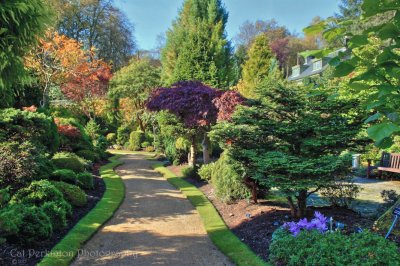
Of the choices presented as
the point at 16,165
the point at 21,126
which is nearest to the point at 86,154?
the point at 21,126

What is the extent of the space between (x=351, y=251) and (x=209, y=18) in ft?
54.6

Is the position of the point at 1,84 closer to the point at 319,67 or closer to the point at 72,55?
the point at 72,55

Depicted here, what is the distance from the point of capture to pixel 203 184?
11742 mm

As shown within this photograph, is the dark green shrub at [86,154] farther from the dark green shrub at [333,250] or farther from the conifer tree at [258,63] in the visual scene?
the dark green shrub at [333,250]

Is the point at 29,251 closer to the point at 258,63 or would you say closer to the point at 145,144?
the point at 258,63

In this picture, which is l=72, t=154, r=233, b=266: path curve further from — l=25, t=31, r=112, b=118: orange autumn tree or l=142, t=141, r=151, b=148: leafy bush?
l=142, t=141, r=151, b=148: leafy bush

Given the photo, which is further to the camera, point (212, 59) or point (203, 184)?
point (212, 59)

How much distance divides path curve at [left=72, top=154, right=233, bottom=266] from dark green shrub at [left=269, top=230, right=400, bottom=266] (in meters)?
1.34

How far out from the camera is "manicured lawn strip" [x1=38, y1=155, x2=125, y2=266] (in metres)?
5.00

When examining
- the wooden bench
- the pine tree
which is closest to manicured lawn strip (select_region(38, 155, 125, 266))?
the pine tree

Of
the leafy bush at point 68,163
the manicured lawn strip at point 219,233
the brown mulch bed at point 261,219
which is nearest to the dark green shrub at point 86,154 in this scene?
the leafy bush at point 68,163

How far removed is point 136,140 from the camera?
84.6 ft

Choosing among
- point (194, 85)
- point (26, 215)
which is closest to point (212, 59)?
point (194, 85)

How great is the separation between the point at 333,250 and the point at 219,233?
2980 mm
